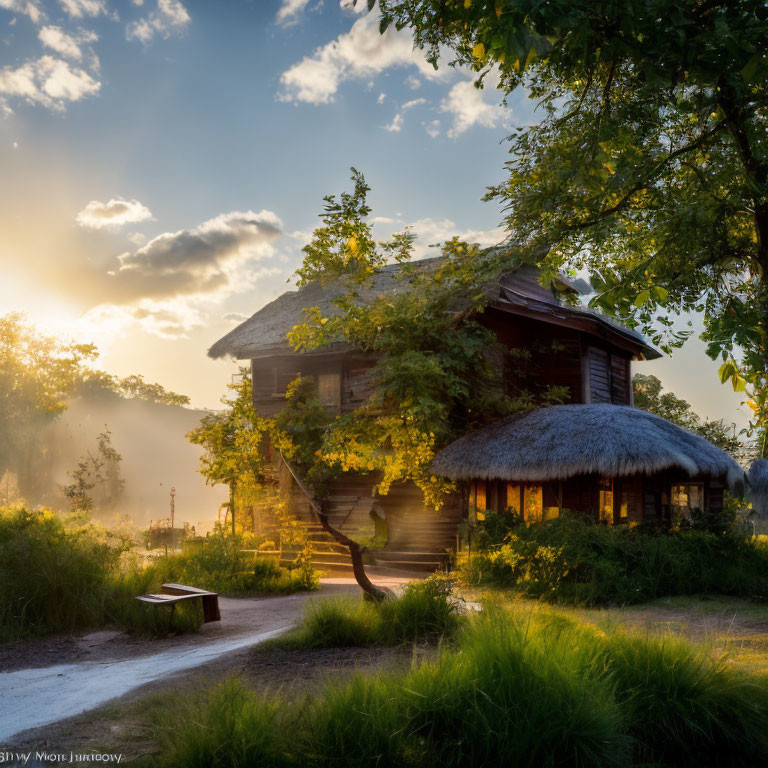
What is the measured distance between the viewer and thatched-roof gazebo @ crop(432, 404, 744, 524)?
1227 cm

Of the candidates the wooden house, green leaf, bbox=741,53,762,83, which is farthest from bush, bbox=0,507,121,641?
green leaf, bbox=741,53,762,83

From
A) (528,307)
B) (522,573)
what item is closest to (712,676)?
(522,573)

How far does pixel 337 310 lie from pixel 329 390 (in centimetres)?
208

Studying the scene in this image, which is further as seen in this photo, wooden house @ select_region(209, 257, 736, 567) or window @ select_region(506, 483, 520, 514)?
wooden house @ select_region(209, 257, 736, 567)

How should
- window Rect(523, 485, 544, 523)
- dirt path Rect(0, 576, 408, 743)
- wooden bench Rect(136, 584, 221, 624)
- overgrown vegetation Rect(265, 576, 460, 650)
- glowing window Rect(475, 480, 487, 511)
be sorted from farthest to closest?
glowing window Rect(475, 480, 487, 511), window Rect(523, 485, 544, 523), wooden bench Rect(136, 584, 221, 624), overgrown vegetation Rect(265, 576, 460, 650), dirt path Rect(0, 576, 408, 743)

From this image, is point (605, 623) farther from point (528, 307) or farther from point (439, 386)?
point (528, 307)

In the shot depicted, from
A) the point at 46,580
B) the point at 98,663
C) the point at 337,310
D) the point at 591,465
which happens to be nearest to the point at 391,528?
the point at 337,310

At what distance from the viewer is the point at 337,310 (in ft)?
57.4

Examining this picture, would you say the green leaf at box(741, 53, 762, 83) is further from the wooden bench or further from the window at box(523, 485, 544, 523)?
the window at box(523, 485, 544, 523)

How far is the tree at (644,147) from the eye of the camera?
4.74 m

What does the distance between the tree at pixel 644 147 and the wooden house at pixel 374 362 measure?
6.60m

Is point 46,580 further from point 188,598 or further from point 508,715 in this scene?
point 508,715

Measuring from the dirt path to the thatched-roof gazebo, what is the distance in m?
5.16

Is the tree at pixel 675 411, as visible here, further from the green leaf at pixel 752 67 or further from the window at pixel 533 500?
the green leaf at pixel 752 67
